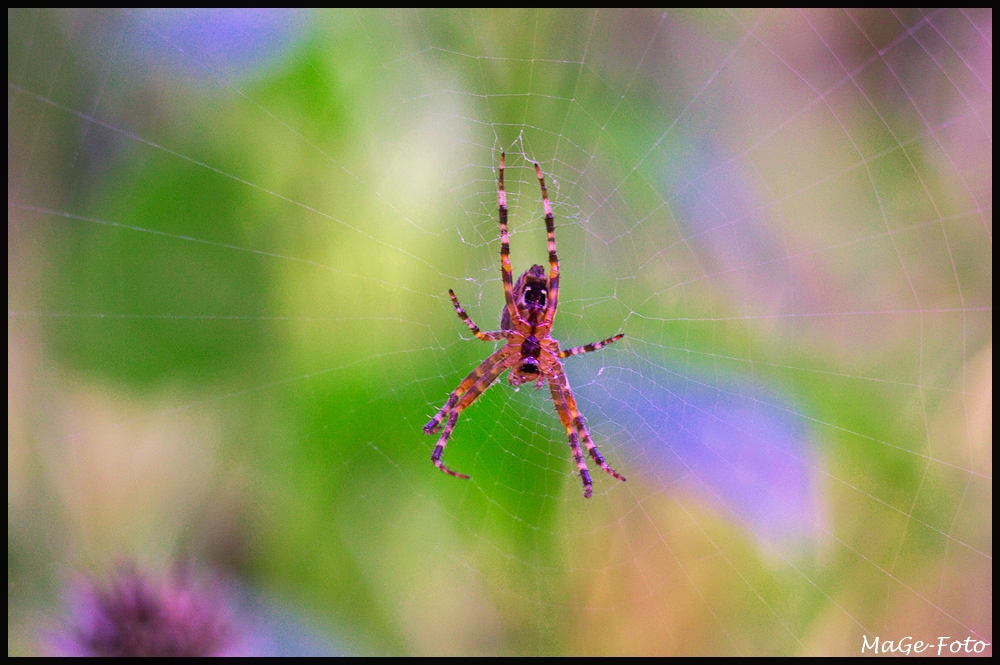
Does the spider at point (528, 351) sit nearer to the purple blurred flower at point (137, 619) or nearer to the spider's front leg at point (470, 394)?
the spider's front leg at point (470, 394)

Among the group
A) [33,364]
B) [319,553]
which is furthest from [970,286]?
[33,364]

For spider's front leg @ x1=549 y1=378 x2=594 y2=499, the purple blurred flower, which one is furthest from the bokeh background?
the purple blurred flower

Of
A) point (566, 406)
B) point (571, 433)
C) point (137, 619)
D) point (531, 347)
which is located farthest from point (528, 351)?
point (137, 619)

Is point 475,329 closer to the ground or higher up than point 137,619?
higher up

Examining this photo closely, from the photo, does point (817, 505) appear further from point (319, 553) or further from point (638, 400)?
point (319, 553)

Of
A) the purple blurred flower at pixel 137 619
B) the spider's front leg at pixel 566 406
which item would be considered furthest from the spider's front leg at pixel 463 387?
the purple blurred flower at pixel 137 619

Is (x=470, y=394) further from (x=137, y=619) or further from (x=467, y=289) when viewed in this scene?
(x=137, y=619)
